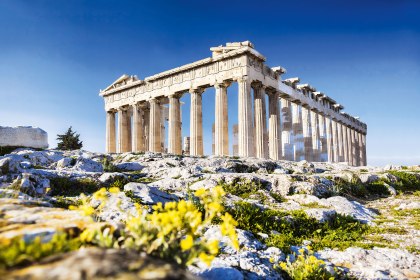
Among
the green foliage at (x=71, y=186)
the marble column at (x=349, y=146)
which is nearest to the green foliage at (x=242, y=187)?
the green foliage at (x=71, y=186)

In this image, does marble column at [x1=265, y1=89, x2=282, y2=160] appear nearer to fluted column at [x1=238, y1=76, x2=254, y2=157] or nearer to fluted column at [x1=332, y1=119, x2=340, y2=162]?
fluted column at [x1=238, y1=76, x2=254, y2=157]

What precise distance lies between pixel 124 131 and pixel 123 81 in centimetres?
695

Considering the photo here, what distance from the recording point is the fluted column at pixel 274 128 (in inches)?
1262

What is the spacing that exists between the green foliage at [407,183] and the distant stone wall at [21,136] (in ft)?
103

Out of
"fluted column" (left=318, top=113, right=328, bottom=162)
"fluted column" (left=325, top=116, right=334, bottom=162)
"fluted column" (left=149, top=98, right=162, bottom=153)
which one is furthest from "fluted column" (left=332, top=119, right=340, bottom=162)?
"fluted column" (left=149, top=98, right=162, bottom=153)

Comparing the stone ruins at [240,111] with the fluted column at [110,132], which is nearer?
the stone ruins at [240,111]

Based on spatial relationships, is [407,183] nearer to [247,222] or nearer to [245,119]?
[245,119]

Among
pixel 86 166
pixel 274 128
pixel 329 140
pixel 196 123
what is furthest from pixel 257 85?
pixel 86 166

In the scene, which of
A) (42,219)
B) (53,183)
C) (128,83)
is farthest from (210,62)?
(42,219)

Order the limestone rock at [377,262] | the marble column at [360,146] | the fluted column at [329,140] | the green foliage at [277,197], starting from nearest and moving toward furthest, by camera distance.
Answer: the limestone rock at [377,262], the green foliage at [277,197], the fluted column at [329,140], the marble column at [360,146]

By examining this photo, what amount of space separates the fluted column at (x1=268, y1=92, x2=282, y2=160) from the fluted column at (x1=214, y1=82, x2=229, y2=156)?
563cm

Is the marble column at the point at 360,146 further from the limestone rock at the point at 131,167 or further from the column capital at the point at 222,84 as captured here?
the limestone rock at the point at 131,167

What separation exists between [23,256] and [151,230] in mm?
945

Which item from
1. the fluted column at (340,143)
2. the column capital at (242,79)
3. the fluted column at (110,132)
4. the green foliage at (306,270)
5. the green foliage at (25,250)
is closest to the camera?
the green foliage at (25,250)
